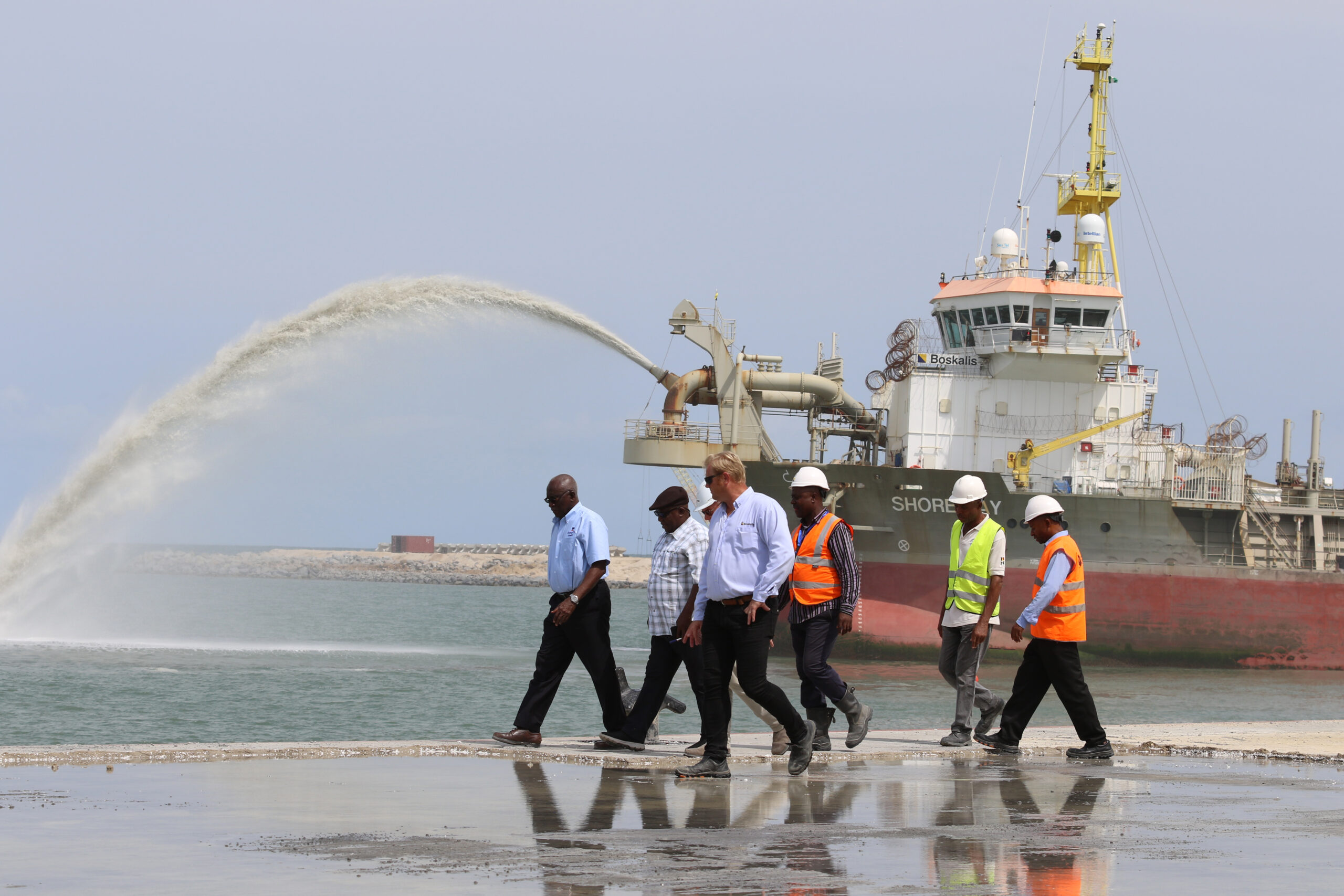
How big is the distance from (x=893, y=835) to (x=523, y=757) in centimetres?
262

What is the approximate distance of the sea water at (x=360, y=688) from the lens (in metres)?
17.2

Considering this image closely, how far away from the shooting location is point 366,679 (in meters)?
24.3

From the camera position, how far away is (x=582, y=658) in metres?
7.61

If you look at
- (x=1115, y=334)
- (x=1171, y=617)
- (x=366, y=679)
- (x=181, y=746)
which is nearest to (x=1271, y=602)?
(x=1171, y=617)

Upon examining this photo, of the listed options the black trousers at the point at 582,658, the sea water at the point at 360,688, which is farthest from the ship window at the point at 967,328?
the black trousers at the point at 582,658

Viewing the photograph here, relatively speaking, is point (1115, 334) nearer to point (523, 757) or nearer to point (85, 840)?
point (523, 757)

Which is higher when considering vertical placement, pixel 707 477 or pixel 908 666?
pixel 707 477

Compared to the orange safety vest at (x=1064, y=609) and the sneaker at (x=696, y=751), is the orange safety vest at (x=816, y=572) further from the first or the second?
the orange safety vest at (x=1064, y=609)

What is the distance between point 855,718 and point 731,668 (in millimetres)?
1155

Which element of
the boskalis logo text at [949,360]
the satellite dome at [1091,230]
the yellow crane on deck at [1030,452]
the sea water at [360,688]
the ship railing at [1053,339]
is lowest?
the sea water at [360,688]

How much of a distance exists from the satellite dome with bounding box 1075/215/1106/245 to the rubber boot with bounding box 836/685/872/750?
26987 millimetres

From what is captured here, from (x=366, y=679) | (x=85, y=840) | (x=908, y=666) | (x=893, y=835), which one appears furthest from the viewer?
(x=908, y=666)

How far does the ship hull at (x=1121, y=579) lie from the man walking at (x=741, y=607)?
22.2 m

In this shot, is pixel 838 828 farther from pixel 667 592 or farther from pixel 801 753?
pixel 667 592
